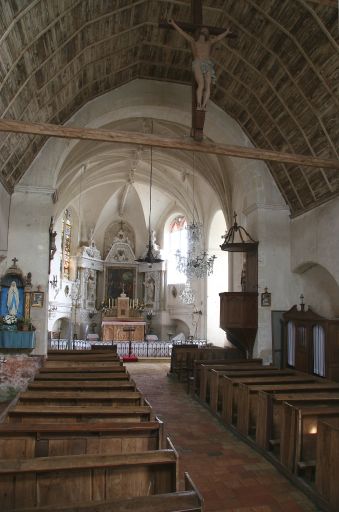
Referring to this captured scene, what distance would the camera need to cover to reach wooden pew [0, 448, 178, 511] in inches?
127

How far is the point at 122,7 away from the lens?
893cm

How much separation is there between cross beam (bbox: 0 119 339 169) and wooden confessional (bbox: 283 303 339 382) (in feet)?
14.2

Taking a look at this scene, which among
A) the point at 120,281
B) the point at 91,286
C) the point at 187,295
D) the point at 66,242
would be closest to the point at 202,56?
the point at 187,295

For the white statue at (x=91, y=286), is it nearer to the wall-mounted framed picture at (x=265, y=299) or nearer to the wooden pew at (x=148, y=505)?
the wall-mounted framed picture at (x=265, y=299)

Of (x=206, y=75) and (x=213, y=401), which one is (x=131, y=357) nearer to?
(x=213, y=401)

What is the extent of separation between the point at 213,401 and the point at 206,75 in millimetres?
6527

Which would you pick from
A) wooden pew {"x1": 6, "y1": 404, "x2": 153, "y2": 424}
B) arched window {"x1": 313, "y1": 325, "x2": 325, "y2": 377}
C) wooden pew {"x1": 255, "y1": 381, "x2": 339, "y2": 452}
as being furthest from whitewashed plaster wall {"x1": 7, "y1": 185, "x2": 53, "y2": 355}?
arched window {"x1": 313, "y1": 325, "x2": 325, "y2": 377}

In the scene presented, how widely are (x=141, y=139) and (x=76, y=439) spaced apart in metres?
5.34

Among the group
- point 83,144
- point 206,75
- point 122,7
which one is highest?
point 122,7

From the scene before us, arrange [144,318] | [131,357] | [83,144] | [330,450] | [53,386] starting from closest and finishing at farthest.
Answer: [330,450]
[53,386]
[83,144]
[131,357]
[144,318]

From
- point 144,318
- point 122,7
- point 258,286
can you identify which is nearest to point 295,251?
point 258,286

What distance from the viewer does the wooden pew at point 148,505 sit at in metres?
2.72

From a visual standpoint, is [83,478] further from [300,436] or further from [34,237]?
[34,237]

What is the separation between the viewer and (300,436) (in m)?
5.18
